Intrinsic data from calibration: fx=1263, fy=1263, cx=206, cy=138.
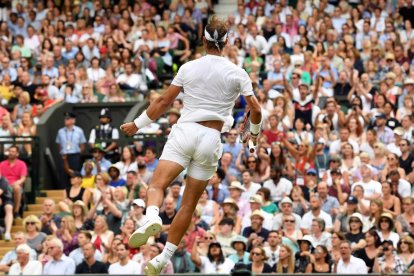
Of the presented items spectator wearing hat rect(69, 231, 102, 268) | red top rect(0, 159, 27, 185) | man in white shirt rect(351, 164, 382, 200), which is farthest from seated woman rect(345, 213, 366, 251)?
red top rect(0, 159, 27, 185)

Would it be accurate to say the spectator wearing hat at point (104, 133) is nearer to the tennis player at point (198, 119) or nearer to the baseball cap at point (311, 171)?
the baseball cap at point (311, 171)

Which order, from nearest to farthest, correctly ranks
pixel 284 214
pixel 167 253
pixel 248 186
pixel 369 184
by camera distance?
pixel 167 253 → pixel 284 214 → pixel 369 184 → pixel 248 186

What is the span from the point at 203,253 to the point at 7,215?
4470 mm

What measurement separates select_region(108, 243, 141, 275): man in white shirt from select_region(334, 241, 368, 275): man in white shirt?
2.88m

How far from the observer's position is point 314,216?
18797 millimetres

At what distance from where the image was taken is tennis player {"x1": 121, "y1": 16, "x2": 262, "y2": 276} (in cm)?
1143

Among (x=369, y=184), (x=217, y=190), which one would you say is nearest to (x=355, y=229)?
(x=369, y=184)

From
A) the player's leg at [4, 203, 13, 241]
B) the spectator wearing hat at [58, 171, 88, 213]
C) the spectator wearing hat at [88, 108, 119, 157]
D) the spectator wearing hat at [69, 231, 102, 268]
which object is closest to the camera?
the spectator wearing hat at [69, 231, 102, 268]

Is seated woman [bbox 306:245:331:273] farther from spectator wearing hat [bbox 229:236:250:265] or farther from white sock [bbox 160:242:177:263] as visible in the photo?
white sock [bbox 160:242:177:263]

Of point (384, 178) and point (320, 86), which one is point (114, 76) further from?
point (384, 178)

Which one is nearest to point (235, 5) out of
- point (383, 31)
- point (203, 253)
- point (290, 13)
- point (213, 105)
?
point (290, 13)

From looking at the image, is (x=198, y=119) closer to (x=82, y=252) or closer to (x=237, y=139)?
(x=82, y=252)

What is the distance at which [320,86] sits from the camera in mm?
22875

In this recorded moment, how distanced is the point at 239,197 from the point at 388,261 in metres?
3.02
